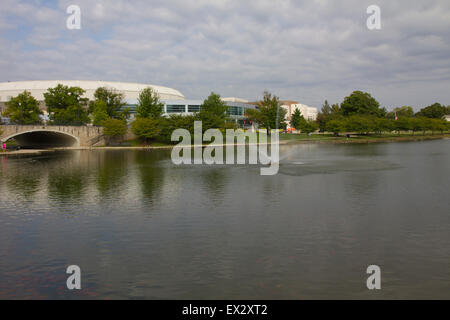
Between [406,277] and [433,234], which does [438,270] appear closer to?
[406,277]

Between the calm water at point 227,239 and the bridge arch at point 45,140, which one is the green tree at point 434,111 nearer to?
the bridge arch at point 45,140

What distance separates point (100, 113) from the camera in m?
89.4

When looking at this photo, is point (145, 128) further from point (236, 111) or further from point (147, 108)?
point (236, 111)

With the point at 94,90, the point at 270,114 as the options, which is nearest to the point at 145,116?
the point at 270,114

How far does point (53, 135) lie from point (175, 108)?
4113 cm

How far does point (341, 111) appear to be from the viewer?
13838 cm

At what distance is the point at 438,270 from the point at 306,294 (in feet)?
14.8

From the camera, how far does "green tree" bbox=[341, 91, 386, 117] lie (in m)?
A: 131

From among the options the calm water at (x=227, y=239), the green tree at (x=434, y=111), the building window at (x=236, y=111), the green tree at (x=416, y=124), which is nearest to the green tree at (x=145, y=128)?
the building window at (x=236, y=111)

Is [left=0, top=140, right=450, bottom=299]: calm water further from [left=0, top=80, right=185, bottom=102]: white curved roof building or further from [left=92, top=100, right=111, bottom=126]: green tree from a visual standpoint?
[left=0, top=80, right=185, bottom=102]: white curved roof building

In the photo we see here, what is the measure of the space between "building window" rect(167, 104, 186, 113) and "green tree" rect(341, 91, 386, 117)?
61.4m

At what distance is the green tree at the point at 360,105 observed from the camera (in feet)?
429

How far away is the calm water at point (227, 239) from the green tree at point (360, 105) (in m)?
110
